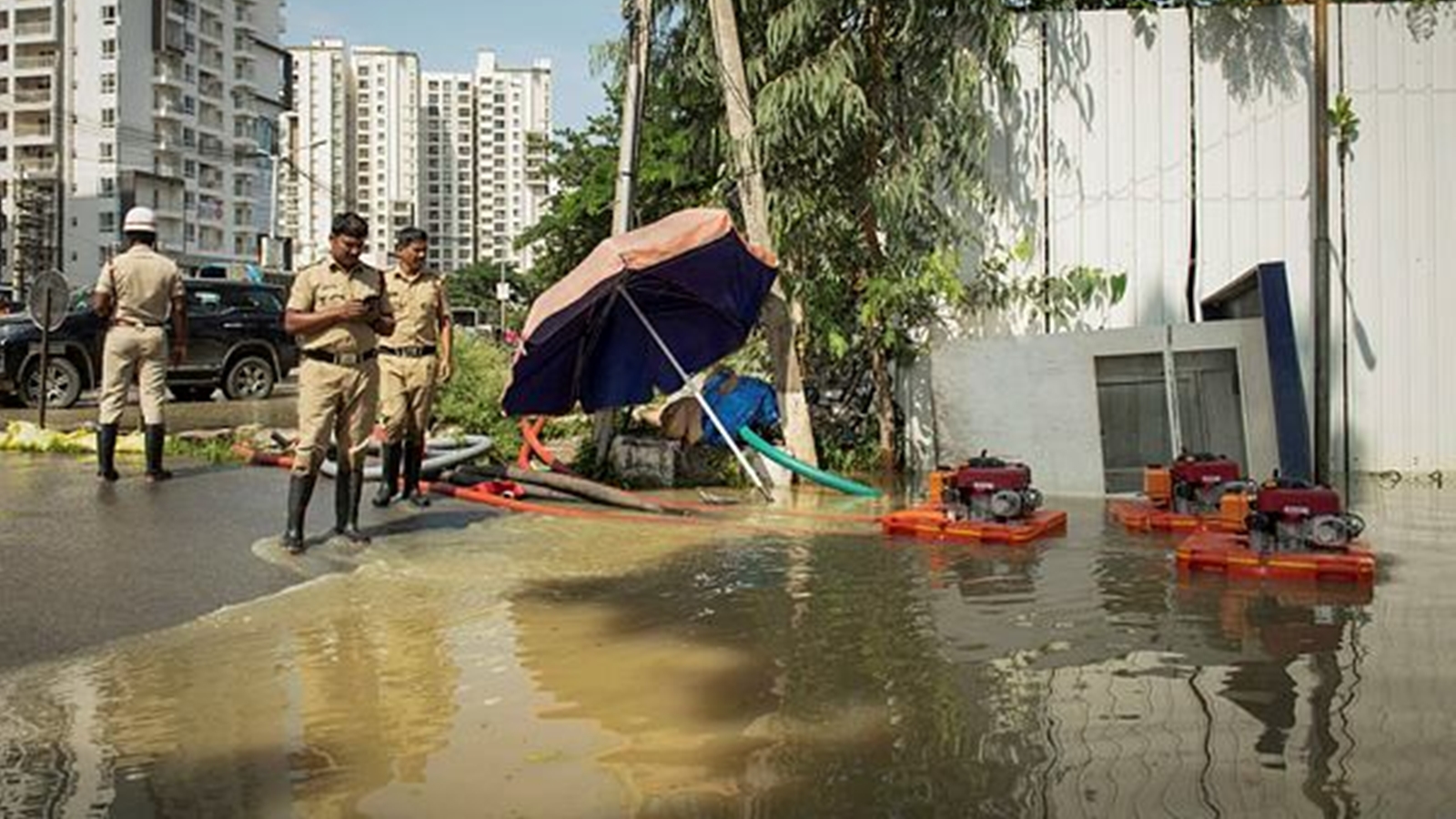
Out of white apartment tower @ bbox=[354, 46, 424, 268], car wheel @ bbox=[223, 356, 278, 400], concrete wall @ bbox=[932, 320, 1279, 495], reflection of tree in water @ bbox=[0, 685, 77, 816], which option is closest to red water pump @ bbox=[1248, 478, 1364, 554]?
concrete wall @ bbox=[932, 320, 1279, 495]

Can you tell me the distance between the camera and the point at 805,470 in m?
10.2

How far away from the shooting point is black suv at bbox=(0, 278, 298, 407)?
52.9 ft

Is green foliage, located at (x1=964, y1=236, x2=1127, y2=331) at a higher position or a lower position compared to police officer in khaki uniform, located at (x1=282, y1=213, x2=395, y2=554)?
higher

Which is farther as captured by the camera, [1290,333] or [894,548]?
[1290,333]

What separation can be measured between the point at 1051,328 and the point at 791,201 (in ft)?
8.37

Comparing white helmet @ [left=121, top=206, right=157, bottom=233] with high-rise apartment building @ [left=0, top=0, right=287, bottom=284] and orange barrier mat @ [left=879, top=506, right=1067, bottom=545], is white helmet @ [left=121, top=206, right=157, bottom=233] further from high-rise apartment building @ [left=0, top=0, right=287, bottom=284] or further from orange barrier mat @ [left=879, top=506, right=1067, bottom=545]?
high-rise apartment building @ [left=0, top=0, right=287, bottom=284]

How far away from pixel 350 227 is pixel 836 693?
4153mm

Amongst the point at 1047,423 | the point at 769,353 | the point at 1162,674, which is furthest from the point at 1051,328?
the point at 1162,674

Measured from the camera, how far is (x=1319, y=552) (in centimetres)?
624

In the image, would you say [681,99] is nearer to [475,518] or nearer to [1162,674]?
[475,518]

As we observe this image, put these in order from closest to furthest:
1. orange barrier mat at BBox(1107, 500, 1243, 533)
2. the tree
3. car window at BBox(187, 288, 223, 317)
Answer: orange barrier mat at BBox(1107, 500, 1243, 533) < the tree < car window at BBox(187, 288, 223, 317)

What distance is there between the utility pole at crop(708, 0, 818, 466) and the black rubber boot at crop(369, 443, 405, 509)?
3391mm

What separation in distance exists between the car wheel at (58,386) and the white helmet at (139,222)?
8.41m

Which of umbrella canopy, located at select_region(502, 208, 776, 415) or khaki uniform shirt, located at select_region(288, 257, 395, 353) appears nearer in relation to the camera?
khaki uniform shirt, located at select_region(288, 257, 395, 353)
